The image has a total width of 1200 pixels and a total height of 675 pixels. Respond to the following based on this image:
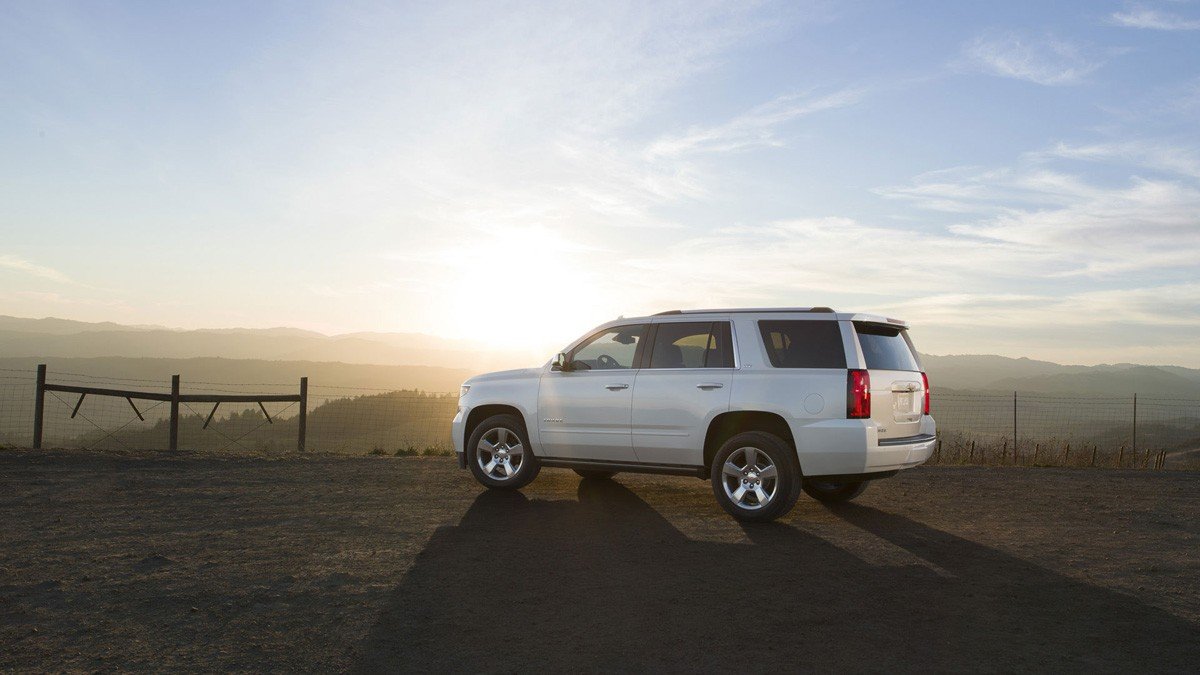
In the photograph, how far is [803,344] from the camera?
30.2ft

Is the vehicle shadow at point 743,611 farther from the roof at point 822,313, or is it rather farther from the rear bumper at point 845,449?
→ the roof at point 822,313

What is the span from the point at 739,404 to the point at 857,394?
1.19m

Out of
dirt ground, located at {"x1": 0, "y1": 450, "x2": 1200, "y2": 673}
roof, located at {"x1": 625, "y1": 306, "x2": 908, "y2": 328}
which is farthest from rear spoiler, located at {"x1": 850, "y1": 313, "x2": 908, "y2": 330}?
dirt ground, located at {"x1": 0, "y1": 450, "x2": 1200, "y2": 673}

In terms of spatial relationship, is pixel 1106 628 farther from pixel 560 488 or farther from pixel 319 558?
pixel 560 488

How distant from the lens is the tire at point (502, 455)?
36.1 ft

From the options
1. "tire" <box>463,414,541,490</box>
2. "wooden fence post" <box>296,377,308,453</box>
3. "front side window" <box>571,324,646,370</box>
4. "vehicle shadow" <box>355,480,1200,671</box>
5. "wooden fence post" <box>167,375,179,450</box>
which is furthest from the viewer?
"wooden fence post" <box>296,377,308,453</box>

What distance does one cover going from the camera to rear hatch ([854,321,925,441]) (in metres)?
8.90

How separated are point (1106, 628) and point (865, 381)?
343 centimetres

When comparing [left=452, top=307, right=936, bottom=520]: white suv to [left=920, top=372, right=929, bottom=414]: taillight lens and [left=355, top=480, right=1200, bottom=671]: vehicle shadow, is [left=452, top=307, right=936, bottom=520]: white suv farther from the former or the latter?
[left=355, top=480, right=1200, bottom=671]: vehicle shadow

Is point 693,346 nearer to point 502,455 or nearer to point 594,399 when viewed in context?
point 594,399

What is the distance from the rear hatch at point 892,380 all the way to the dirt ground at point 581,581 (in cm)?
108

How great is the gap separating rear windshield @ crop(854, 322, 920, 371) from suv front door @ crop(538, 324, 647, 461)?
2.43 m

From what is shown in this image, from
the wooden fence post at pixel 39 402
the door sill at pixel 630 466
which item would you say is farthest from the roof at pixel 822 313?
the wooden fence post at pixel 39 402

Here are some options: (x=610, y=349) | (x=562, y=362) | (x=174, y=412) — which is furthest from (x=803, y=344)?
(x=174, y=412)
